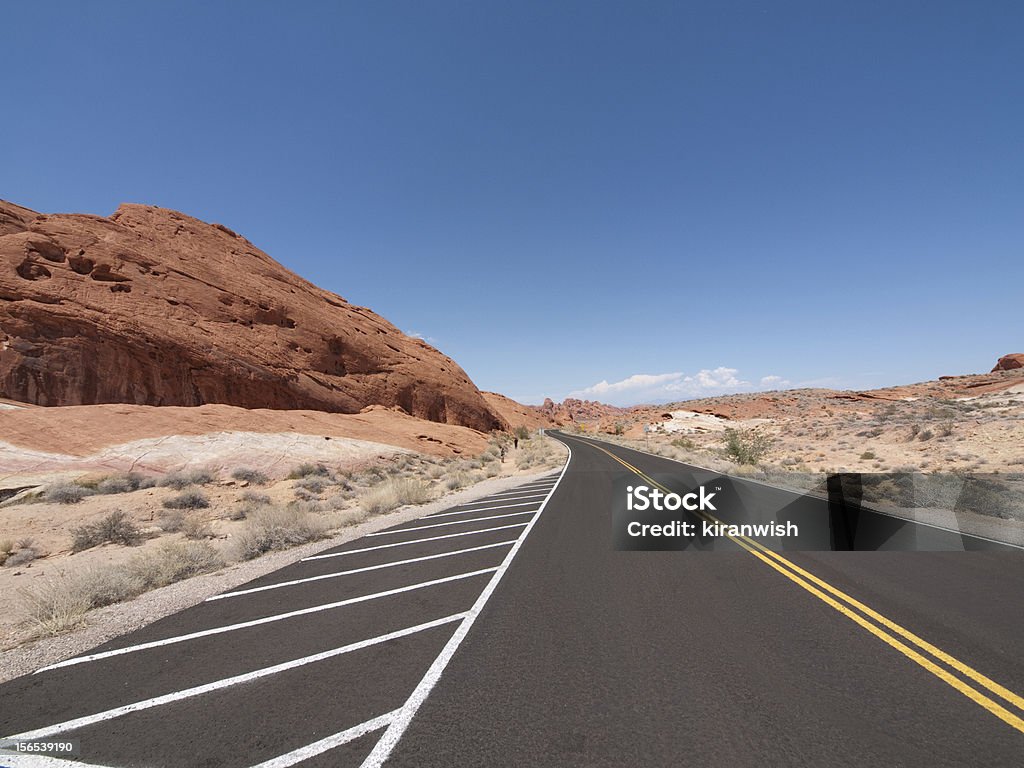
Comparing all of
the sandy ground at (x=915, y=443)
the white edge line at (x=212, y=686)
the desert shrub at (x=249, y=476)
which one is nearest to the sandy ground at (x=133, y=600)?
the white edge line at (x=212, y=686)

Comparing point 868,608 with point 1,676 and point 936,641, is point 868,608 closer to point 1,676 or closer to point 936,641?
point 936,641

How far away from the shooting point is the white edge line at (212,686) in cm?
327

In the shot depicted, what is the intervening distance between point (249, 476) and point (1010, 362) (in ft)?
407

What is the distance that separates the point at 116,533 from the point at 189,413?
12887 mm

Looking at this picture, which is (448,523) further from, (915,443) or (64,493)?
(915,443)

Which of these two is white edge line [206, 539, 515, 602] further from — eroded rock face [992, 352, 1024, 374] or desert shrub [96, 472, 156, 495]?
eroded rock face [992, 352, 1024, 374]

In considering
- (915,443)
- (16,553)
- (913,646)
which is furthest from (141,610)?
(915,443)

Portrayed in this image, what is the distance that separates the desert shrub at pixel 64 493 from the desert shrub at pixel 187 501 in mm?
2397

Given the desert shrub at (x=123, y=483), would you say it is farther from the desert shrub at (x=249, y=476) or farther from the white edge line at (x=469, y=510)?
the white edge line at (x=469, y=510)

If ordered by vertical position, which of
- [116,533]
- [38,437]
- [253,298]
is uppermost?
[253,298]

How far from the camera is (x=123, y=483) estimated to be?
15742 mm

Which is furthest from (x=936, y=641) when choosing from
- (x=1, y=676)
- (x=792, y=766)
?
(x=1, y=676)

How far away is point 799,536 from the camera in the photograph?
28.9 ft

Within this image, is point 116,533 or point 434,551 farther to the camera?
point 116,533
